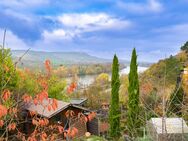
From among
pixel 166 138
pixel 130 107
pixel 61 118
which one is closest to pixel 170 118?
pixel 166 138

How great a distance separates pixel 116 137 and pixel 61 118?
3713 millimetres

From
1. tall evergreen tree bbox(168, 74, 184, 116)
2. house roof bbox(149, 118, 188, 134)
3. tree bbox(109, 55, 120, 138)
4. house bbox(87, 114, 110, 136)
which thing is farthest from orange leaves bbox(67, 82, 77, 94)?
house bbox(87, 114, 110, 136)

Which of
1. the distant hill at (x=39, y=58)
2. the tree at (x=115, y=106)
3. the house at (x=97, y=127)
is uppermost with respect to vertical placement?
the distant hill at (x=39, y=58)

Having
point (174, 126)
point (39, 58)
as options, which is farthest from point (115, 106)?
point (39, 58)

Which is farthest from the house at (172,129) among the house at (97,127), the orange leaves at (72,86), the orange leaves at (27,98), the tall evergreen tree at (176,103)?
the house at (97,127)

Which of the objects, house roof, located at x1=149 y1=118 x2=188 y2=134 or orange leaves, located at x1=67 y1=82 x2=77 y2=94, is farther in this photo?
house roof, located at x1=149 y1=118 x2=188 y2=134

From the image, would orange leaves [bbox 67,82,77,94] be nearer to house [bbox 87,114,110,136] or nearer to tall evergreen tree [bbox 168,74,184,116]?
tall evergreen tree [bbox 168,74,184,116]

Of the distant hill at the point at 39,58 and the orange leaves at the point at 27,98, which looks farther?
the distant hill at the point at 39,58

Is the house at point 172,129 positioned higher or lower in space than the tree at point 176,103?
lower

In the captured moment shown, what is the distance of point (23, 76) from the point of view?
75.5 ft

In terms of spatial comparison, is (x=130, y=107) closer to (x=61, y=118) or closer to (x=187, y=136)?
(x=61, y=118)

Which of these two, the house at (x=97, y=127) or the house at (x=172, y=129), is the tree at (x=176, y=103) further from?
the house at (x=97, y=127)

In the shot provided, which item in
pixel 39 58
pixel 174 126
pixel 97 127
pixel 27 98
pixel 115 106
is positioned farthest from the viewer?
pixel 39 58

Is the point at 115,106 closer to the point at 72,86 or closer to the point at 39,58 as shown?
the point at 39,58
